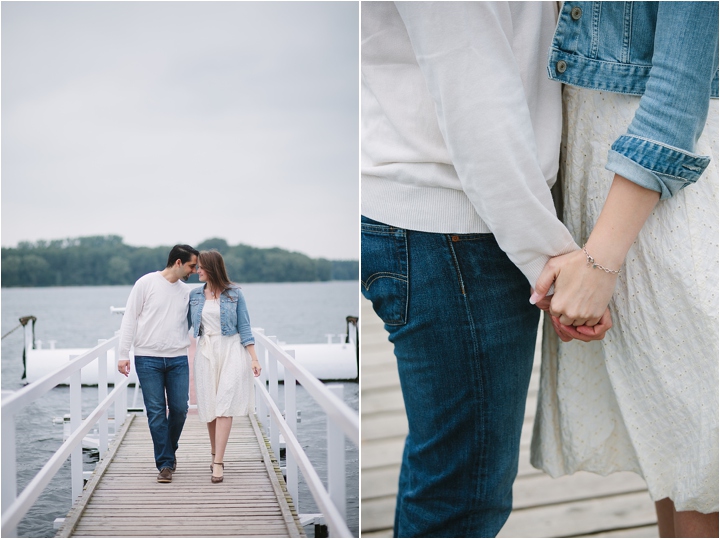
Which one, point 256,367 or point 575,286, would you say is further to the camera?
point 256,367

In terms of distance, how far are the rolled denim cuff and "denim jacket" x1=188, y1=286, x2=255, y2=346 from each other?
0.62 meters

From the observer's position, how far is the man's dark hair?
1.03 metres

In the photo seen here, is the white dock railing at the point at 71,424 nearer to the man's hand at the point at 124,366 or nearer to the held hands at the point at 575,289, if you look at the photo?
the man's hand at the point at 124,366

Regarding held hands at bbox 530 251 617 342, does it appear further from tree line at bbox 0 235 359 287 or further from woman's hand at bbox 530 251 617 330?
tree line at bbox 0 235 359 287

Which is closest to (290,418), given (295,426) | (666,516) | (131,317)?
(295,426)

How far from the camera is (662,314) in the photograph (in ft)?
3.08

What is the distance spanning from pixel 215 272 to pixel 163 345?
0.51 ft

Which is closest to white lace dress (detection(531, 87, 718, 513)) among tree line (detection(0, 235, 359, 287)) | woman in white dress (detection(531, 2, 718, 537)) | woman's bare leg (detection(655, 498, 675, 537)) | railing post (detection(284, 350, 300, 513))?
woman in white dress (detection(531, 2, 718, 537))

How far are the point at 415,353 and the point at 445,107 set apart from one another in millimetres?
366

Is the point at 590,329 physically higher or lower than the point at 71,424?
higher

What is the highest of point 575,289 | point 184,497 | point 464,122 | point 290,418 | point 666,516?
point 464,122

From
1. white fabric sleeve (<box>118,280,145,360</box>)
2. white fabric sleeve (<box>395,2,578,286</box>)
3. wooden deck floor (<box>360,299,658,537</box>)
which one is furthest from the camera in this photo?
wooden deck floor (<box>360,299,658,537</box>)

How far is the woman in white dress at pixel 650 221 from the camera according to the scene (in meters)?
0.83

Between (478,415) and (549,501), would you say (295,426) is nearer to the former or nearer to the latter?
(478,415)
